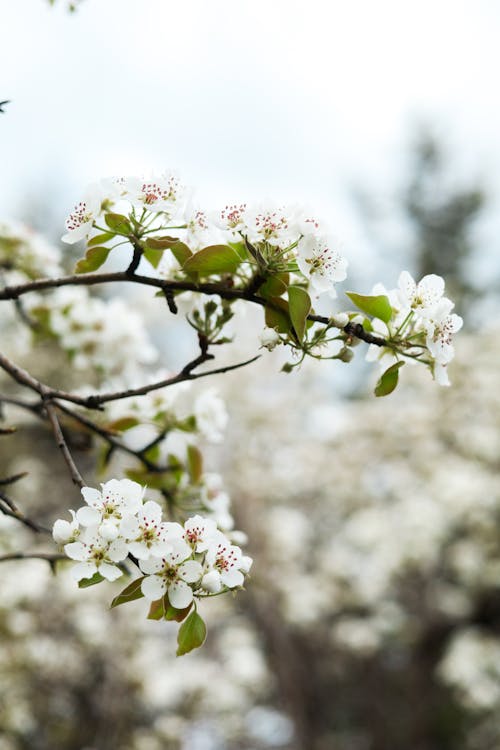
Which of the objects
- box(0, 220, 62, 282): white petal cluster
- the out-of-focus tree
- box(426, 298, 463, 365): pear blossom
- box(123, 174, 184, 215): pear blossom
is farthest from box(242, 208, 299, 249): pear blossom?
the out-of-focus tree

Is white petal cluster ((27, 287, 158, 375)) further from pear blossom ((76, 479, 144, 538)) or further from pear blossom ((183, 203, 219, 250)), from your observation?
pear blossom ((76, 479, 144, 538))

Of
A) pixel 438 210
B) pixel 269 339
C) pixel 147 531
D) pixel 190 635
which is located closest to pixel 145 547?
pixel 147 531

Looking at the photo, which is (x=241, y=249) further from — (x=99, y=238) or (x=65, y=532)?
(x=65, y=532)

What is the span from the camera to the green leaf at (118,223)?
850mm

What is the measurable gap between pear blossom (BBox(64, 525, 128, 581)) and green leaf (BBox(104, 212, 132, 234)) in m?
0.38

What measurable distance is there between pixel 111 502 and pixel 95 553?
6 centimetres

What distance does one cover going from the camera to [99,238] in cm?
94

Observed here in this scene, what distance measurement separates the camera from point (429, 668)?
18.5ft

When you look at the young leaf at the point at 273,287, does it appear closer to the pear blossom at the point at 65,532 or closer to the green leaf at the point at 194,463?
the pear blossom at the point at 65,532

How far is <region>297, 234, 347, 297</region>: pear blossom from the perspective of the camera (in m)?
0.81

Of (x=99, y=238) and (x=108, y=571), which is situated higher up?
(x=99, y=238)

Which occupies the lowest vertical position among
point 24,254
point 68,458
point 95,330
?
point 68,458

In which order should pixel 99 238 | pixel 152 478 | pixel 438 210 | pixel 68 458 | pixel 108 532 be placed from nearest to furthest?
1. pixel 108 532
2. pixel 68 458
3. pixel 99 238
4. pixel 152 478
5. pixel 438 210

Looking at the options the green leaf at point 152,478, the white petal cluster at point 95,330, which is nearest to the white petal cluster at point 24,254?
the white petal cluster at point 95,330
